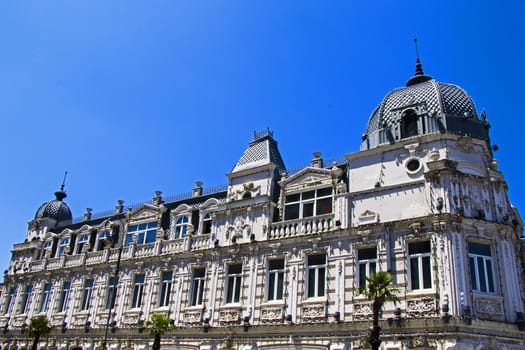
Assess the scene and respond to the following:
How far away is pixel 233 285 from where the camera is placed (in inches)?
1138

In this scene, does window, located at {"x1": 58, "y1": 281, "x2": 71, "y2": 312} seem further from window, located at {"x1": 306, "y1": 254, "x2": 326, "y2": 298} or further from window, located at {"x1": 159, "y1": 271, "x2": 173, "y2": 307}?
window, located at {"x1": 306, "y1": 254, "x2": 326, "y2": 298}

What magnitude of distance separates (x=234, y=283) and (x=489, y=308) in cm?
1379

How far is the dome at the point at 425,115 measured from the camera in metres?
26.2

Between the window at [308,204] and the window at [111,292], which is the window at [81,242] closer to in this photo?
the window at [111,292]

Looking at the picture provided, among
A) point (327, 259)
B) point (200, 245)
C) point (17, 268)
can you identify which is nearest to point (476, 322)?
point (327, 259)

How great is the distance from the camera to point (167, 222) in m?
35.4

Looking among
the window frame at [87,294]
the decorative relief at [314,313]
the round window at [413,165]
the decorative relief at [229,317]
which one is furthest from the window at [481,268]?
the window frame at [87,294]

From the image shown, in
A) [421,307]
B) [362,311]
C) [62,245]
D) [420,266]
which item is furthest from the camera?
[62,245]

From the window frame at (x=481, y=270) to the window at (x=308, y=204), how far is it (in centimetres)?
780

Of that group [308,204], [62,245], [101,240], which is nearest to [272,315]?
[308,204]

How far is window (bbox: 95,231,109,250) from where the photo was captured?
38.4 metres

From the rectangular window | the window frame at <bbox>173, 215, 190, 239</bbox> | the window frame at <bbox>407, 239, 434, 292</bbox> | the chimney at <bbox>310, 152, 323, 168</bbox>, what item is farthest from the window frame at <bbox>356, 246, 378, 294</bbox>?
the window frame at <bbox>173, 215, 190, 239</bbox>

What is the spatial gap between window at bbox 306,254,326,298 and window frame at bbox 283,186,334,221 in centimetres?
256

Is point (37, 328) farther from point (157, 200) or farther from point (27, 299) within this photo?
point (157, 200)
